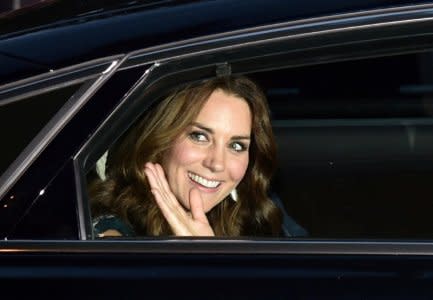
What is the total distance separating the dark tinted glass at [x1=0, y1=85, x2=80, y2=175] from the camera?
2.80 m

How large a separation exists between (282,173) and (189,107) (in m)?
0.93

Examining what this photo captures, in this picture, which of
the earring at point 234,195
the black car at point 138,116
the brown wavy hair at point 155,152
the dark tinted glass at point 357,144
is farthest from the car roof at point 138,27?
the earring at point 234,195

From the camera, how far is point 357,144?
14.1 feet

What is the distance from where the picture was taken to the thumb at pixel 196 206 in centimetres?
324

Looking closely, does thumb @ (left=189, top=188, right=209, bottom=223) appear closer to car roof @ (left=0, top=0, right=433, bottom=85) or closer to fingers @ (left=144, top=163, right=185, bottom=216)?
fingers @ (left=144, top=163, right=185, bottom=216)

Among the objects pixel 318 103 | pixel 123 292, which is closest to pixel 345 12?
pixel 123 292

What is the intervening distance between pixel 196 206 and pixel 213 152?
164 mm

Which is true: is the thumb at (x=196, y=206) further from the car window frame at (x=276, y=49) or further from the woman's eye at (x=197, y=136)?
the car window frame at (x=276, y=49)

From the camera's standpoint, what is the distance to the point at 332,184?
3930mm

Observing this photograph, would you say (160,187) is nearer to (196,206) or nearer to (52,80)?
(196,206)

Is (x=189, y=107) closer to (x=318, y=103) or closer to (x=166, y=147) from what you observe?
(x=166, y=147)

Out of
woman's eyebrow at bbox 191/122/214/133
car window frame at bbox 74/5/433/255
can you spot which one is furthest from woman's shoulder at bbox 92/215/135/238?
woman's eyebrow at bbox 191/122/214/133

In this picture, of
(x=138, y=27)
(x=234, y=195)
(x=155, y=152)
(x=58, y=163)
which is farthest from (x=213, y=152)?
(x=58, y=163)

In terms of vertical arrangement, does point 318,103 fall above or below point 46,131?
above
